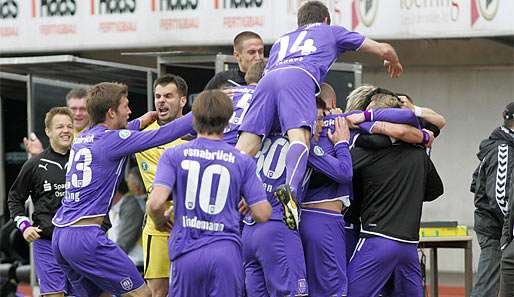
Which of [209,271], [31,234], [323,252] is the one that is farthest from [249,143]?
[31,234]

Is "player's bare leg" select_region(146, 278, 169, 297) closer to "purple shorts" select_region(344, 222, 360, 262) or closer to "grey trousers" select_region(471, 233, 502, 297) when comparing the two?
"purple shorts" select_region(344, 222, 360, 262)

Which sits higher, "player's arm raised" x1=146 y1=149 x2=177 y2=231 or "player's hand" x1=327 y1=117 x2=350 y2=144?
"player's hand" x1=327 y1=117 x2=350 y2=144

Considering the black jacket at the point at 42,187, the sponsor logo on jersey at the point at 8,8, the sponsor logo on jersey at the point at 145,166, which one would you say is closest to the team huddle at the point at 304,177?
the sponsor logo on jersey at the point at 145,166

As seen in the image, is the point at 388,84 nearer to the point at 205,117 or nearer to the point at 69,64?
the point at 69,64

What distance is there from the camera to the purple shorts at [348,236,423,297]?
Result: 33.2 feet

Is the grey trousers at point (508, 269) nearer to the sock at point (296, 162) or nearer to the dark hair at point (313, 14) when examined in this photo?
the sock at point (296, 162)

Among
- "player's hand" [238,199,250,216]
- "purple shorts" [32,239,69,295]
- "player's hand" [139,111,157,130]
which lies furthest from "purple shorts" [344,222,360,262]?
"purple shorts" [32,239,69,295]

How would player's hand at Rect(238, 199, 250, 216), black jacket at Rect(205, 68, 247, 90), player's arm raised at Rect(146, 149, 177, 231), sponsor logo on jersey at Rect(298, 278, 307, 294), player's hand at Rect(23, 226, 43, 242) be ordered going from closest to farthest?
player's arm raised at Rect(146, 149, 177, 231) < player's hand at Rect(238, 199, 250, 216) < sponsor logo on jersey at Rect(298, 278, 307, 294) < black jacket at Rect(205, 68, 247, 90) < player's hand at Rect(23, 226, 43, 242)

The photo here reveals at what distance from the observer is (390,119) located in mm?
10211

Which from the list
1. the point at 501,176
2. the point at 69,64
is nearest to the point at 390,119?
the point at 501,176

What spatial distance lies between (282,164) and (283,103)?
49 cm

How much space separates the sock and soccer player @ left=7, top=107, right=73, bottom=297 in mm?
3834

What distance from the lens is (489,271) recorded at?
1387 centimetres

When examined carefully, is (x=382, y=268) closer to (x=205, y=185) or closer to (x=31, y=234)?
(x=205, y=185)
